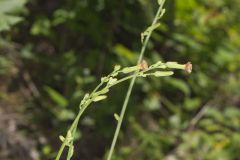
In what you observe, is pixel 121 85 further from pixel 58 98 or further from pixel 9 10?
pixel 9 10

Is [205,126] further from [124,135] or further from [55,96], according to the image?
[55,96]

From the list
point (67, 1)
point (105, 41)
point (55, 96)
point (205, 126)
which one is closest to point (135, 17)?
point (105, 41)

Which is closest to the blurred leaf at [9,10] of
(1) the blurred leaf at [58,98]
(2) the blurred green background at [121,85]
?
(2) the blurred green background at [121,85]

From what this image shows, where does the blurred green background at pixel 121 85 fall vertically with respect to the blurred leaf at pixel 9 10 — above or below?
above

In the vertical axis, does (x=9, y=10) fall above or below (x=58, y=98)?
below

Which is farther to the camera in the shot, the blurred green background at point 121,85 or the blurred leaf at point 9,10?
the blurred green background at point 121,85

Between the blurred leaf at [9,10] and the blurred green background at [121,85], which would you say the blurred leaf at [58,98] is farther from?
the blurred leaf at [9,10]

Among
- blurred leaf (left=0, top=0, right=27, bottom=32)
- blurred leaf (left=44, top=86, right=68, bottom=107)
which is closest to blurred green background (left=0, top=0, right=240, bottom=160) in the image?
blurred leaf (left=44, top=86, right=68, bottom=107)

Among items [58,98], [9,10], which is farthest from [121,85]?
[9,10]

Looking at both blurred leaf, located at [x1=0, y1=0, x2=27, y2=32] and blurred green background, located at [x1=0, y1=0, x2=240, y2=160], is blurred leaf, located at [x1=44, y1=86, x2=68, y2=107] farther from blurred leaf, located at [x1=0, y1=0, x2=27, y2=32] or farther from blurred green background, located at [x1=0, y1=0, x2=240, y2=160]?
blurred leaf, located at [x1=0, y1=0, x2=27, y2=32]
